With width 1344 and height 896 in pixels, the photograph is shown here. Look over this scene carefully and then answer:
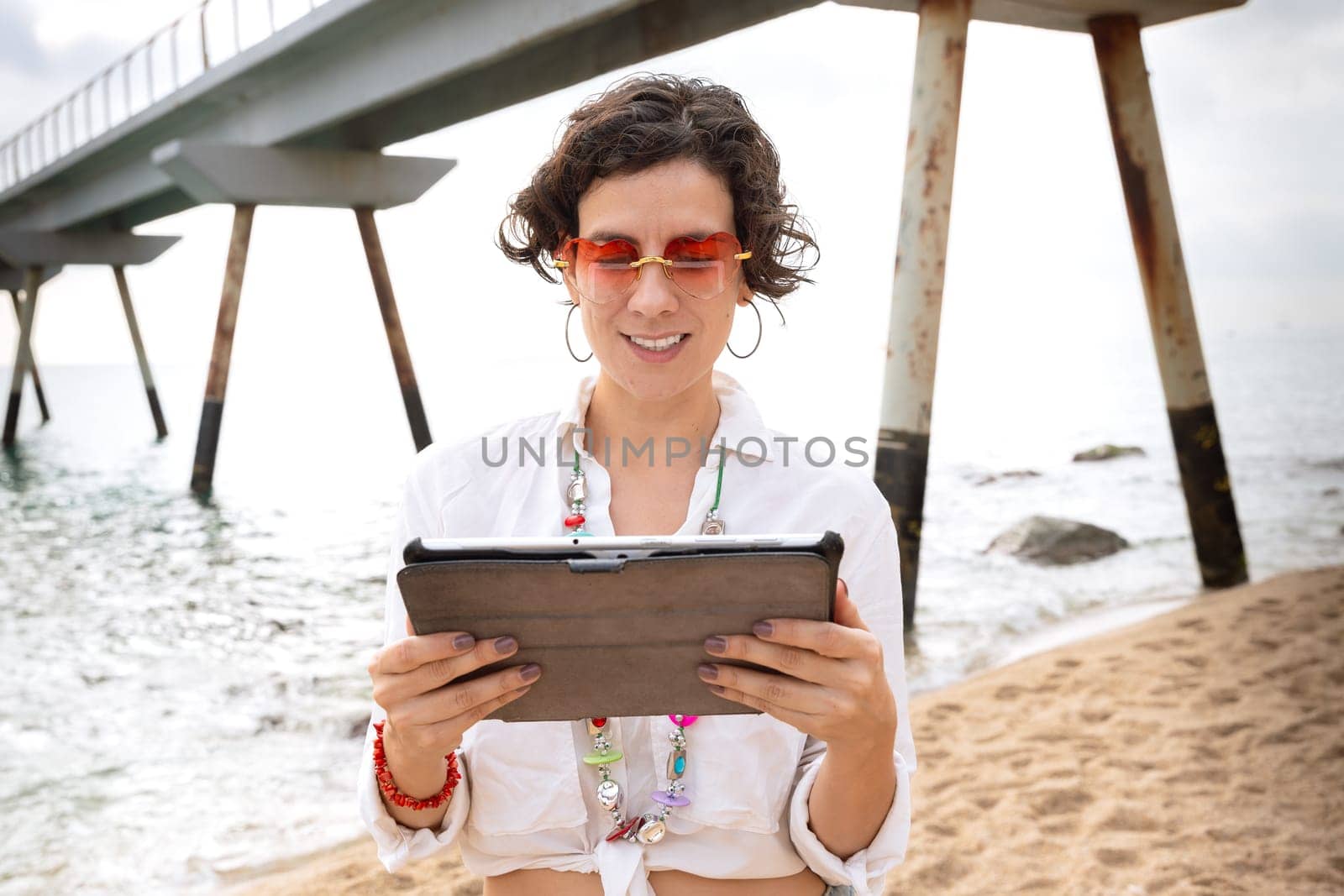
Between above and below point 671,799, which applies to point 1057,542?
below

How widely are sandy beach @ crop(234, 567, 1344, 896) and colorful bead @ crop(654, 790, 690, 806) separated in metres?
2.38

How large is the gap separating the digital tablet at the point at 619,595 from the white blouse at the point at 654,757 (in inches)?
12.5

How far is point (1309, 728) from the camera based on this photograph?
4645mm

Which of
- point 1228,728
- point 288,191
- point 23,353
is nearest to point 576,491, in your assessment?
point 1228,728

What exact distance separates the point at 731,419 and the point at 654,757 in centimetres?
68

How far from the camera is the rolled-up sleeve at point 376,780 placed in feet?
5.71

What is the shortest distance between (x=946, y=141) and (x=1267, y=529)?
7.72 m

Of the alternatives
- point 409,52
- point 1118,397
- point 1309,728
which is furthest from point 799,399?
point 1309,728

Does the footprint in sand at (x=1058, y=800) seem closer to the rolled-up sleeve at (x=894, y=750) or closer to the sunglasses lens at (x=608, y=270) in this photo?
A: the rolled-up sleeve at (x=894, y=750)

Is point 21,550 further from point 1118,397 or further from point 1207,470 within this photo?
point 1118,397

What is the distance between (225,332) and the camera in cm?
1650

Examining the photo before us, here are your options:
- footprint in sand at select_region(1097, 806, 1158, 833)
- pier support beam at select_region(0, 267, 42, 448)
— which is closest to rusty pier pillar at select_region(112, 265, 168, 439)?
pier support beam at select_region(0, 267, 42, 448)

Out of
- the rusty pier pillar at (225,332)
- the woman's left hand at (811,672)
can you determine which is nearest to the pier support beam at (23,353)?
the rusty pier pillar at (225,332)

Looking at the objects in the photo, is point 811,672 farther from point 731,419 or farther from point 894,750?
point 731,419
